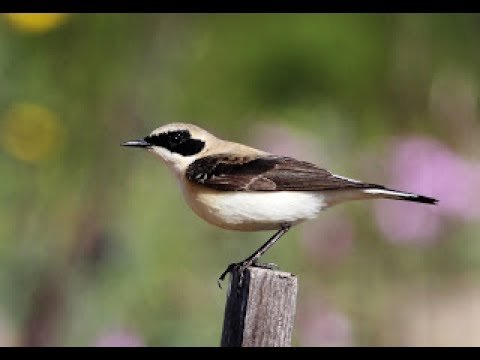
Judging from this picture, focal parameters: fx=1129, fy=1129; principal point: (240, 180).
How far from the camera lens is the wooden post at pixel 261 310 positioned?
3354mm

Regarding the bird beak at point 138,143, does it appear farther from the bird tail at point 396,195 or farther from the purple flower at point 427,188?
the purple flower at point 427,188

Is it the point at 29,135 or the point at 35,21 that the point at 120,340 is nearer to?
the point at 29,135

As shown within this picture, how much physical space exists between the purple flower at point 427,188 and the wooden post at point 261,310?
8.31 ft

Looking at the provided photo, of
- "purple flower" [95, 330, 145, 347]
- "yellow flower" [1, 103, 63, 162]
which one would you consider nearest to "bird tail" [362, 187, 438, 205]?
"purple flower" [95, 330, 145, 347]

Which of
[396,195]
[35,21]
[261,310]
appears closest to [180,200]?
[35,21]

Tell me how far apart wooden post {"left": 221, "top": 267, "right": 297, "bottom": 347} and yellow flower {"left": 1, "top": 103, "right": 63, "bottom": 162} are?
10.2 ft

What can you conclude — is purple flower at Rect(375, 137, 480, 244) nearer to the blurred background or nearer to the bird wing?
the blurred background

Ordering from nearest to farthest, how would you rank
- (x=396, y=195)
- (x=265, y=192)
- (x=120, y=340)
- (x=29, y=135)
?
(x=396, y=195), (x=265, y=192), (x=120, y=340), (x=29, y=135)

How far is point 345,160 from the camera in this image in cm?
693

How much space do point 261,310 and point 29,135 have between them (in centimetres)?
327

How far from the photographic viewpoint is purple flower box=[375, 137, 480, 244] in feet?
19.2

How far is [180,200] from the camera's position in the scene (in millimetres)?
7031
